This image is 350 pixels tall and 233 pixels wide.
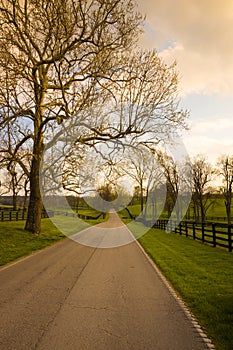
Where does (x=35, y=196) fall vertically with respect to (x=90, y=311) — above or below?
above

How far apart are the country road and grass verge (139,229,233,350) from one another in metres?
0.35

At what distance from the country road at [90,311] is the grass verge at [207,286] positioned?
351mm

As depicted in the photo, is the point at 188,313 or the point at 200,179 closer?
the point at 188,313

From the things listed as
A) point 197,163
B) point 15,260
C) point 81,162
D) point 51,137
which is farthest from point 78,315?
point 197,163

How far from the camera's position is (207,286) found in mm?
7547

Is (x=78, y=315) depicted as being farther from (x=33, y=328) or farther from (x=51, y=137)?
(x=51, y=137)

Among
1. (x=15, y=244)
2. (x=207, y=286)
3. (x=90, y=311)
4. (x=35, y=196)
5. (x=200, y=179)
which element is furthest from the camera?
(x=200, y=179)

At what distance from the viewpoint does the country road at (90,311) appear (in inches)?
162

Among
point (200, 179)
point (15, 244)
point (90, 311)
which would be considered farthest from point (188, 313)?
point (200, 179)

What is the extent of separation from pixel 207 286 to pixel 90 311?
3.57 meters

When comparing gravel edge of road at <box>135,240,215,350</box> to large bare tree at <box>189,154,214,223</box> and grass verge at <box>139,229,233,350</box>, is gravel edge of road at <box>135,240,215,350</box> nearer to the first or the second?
grass verge at <box>139,229,233,350</box>

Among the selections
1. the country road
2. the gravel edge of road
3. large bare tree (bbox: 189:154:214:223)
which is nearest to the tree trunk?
the country road

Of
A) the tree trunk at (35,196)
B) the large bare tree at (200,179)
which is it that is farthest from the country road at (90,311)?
the large bare tree at (200,179)

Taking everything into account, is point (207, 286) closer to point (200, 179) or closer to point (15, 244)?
point (15, 244)
